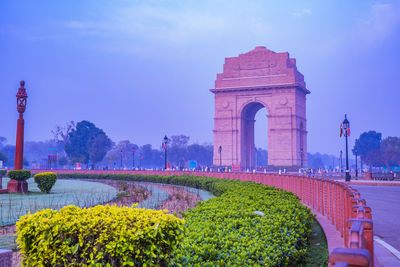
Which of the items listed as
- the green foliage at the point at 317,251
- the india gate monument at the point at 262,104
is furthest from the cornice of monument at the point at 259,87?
the green foliage at the point at 317,251

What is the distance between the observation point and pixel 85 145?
83.5m

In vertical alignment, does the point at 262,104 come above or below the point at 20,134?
above

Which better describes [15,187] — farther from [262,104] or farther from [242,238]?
[262,104]

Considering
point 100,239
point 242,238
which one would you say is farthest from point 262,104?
point 100,239

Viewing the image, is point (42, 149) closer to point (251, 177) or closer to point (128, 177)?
point (128, 177)

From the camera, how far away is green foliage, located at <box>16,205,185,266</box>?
3.68 metres

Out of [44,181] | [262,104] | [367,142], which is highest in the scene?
[262,104]

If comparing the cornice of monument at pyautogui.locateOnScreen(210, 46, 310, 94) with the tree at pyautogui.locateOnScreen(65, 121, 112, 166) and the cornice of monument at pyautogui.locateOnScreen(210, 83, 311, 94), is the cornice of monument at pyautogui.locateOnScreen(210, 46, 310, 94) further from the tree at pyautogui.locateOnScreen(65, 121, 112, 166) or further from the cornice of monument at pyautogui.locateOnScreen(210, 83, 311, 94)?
the tree at pyautogui.locateOnScreen(65, 121, 112, 166)

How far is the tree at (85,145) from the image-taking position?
272ft

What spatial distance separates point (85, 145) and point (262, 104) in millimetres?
43853

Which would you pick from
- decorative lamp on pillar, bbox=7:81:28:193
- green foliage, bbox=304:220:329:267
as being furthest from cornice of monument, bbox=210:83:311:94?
green foliage, bbox=304:220:329:267

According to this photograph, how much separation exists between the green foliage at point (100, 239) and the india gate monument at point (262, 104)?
4743 centimetres

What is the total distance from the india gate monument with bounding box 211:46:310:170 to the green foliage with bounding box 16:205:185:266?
4743 centimetres

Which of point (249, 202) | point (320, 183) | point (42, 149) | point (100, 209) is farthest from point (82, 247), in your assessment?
point (42, 149)
